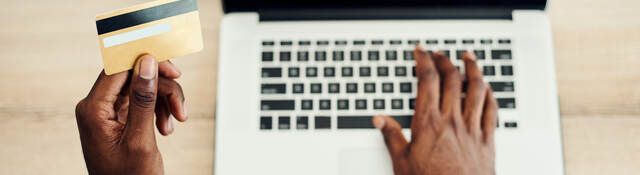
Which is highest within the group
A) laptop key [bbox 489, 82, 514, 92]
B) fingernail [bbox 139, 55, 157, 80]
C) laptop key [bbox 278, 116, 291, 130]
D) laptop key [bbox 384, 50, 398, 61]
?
fingernail [bbox 139, 55, 157, 80]

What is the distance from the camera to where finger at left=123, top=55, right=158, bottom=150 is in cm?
55

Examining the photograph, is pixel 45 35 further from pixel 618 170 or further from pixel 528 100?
pixel 618 170

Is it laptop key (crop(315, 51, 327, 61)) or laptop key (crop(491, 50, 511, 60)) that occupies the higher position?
laptop key (crop(315, 51, 327, 61))

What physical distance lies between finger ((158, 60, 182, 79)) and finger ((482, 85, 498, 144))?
0.41 meters

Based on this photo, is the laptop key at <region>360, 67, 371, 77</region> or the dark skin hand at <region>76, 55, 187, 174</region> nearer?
the dark skin hand at <region>76, 55, 187, 174</region>

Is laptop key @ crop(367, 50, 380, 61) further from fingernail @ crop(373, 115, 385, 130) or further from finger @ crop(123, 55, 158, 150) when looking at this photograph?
finger @ crop(123, 55, 158, 150)

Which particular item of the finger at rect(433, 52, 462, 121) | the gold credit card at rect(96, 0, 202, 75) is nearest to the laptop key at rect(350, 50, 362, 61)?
the finger at rect(433, 52, 462, 121)

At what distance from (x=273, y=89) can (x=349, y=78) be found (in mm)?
101

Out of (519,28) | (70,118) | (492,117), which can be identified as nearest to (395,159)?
(492,117)

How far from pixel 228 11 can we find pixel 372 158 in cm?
28

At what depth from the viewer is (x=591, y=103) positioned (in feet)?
2.30

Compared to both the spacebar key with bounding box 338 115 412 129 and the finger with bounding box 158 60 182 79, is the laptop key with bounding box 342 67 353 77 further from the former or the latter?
the finger with bounding box 158 60 182 79

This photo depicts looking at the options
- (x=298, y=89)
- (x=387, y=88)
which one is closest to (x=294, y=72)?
(x=298, y=89)

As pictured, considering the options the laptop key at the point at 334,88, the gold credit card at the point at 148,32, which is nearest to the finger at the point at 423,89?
the laptop key at the point at 334,88
